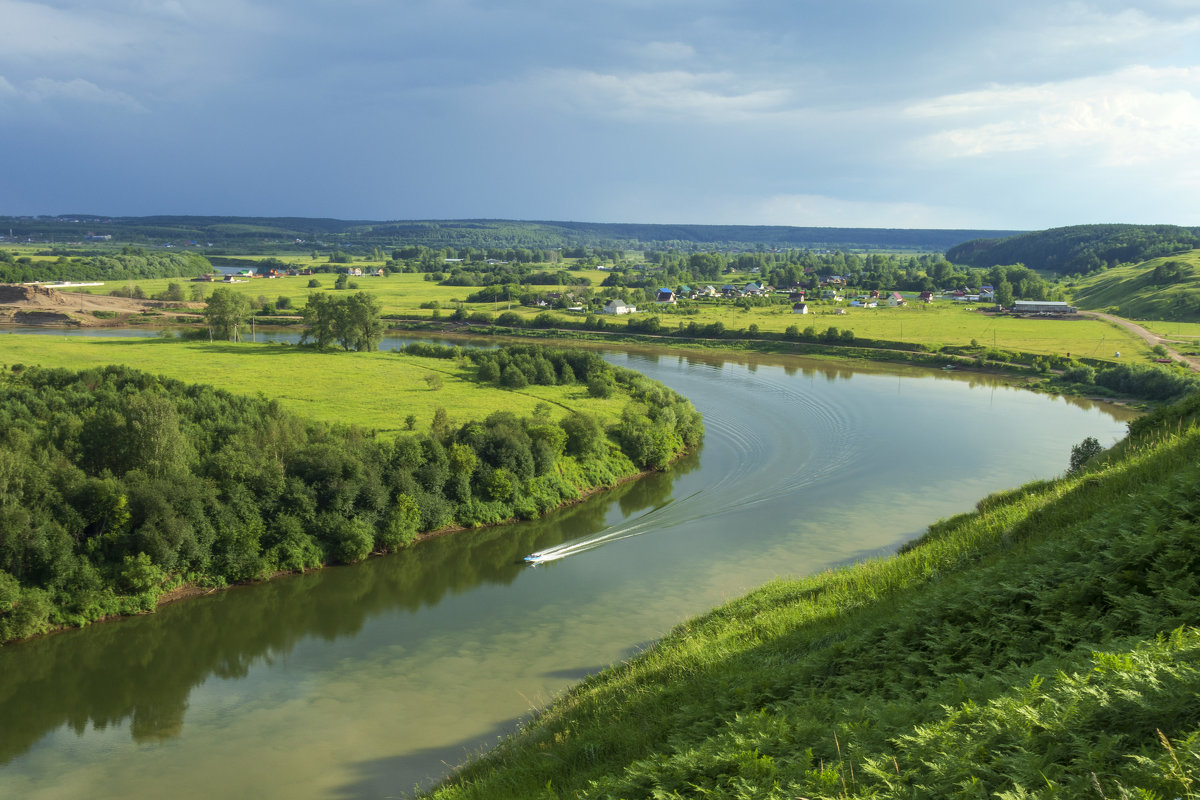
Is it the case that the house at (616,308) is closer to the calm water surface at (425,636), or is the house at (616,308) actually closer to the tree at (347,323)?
the tree at (347,323)

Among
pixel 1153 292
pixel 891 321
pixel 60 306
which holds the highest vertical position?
pixel 1153 292

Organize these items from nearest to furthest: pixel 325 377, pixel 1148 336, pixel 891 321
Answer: pixel 325 377, pixel 1148 336, pixel 891 321

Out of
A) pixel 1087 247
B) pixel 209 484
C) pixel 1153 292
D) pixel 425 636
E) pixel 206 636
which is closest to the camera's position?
pixel 206 636

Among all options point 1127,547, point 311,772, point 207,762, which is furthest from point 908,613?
point 207,762

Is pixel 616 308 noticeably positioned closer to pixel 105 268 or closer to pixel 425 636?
pixel 425 636

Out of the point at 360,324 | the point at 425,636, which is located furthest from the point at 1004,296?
the point at 425,636

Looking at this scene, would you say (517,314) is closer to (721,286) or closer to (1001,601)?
(721,286)
